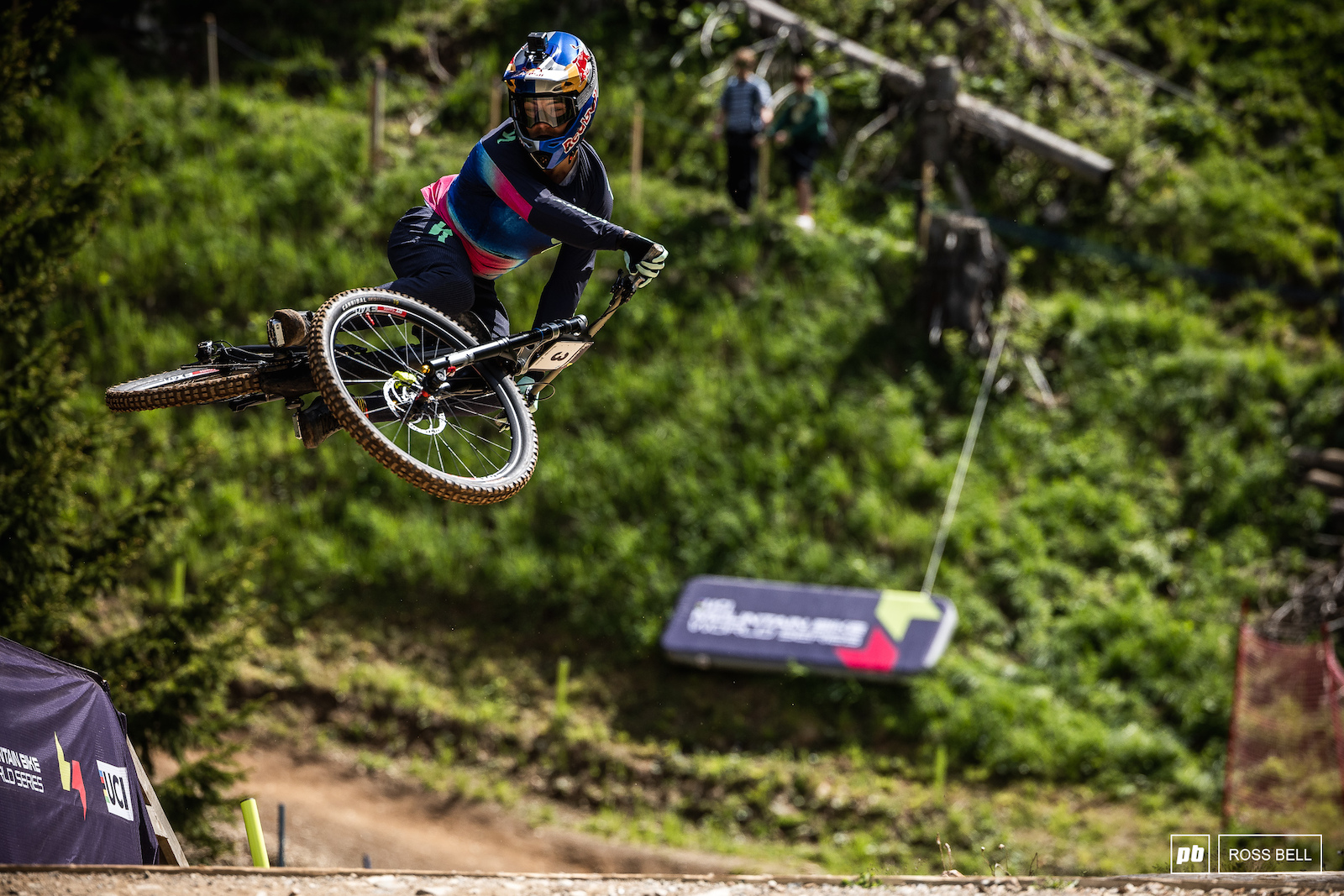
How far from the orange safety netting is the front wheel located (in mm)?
9558

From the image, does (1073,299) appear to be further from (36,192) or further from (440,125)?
(36,192)

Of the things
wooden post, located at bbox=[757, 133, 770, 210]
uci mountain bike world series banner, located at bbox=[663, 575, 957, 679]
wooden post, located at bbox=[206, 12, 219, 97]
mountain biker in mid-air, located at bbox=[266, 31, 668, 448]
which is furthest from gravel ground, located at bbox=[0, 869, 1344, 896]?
wooden post, located at bbox=[206, 12, 219, 97]

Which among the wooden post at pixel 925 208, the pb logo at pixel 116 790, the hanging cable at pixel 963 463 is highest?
the wooden post at pixel 925 208

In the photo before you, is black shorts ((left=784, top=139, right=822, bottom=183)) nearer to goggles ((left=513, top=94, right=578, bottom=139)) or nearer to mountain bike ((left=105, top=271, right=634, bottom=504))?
mountain bike ((left=105, top=271, right=634, bottom=504))

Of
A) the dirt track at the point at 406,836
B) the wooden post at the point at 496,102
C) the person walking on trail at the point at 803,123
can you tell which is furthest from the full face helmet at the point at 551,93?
the wooden post at the point at 496,102

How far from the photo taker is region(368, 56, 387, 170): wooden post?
1795 cm

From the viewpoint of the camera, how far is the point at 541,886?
7418 millimetres

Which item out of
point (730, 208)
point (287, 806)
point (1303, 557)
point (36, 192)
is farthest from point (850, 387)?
point (36, 192)

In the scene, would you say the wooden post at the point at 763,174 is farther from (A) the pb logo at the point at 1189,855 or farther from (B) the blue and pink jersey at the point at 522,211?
(B) the blue and pink jersey at the point at 522,211

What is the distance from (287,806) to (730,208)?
408 inches

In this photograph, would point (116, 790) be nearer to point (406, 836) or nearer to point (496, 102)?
point (406, 836)

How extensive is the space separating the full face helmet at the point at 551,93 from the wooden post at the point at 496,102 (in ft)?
36.7

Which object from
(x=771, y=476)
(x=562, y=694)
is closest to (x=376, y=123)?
(x=771, y=476)

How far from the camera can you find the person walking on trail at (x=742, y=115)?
625 inches
